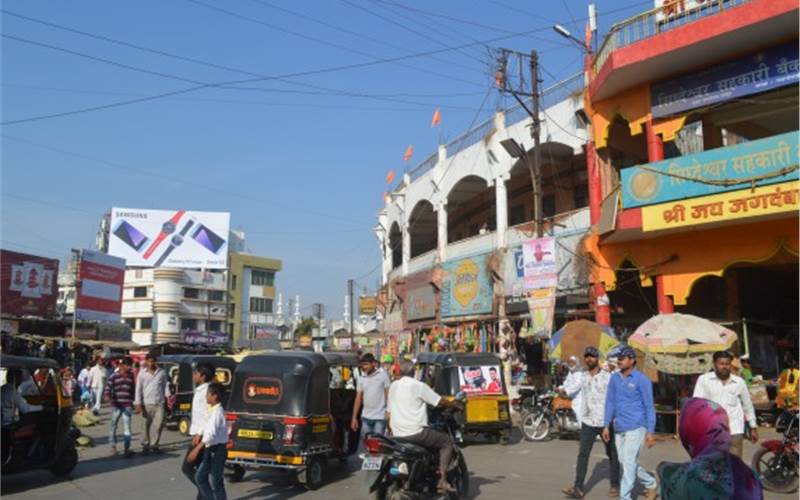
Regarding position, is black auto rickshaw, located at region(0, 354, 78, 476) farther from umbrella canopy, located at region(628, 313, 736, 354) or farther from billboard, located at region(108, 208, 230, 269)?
billboard, located at region(108, 208, 230, 269)

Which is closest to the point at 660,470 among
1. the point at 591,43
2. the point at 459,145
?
the point at 591,43

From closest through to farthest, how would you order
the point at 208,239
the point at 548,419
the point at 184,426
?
the point at 548,419
the point at 184,426
the point at 208,239

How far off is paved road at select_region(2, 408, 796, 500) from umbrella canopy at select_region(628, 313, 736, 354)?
1991 mm

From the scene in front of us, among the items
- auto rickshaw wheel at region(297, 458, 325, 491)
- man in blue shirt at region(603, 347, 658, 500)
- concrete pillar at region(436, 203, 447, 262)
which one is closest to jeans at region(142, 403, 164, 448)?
auto rickshaw wheel at region(297, 458, 325, 491)

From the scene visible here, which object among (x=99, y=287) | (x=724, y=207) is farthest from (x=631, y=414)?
(x=99, y=287)

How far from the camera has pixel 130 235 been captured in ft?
149

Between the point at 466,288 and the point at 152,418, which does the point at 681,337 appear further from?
the point at 466,288

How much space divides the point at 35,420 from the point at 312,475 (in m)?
3.85

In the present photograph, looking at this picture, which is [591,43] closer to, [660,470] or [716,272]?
[716,272]

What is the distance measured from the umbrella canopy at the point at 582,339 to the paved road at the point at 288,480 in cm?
330

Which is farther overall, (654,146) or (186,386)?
(654,146)

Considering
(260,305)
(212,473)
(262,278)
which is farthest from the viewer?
(262,278)

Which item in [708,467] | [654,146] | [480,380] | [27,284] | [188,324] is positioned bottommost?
[480,380]

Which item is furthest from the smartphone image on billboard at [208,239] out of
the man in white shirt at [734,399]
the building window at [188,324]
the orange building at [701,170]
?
the man in white shirt at [734,399]
